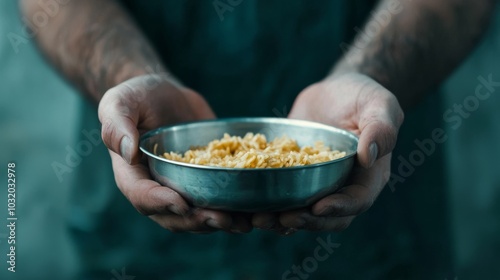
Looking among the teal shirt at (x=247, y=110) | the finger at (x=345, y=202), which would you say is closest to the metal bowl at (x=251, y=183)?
the finger at (x=345, y=202)

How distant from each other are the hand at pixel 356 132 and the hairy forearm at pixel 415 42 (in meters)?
0.13

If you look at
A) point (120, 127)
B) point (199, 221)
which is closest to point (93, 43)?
point (120, 127)

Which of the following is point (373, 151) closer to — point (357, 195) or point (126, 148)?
point (357, 195)

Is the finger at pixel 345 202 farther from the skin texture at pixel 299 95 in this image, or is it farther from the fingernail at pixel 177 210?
the fingernail at pixel 177 210

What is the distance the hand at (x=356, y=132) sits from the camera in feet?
2.01

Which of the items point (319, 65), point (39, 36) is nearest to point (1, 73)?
point (39, 36)

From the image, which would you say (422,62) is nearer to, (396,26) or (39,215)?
(396,26)

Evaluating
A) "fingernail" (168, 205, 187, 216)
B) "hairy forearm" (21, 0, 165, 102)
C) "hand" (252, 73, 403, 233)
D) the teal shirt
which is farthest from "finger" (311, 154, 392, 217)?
"hairy forearm" (21, 0, 165, 102)

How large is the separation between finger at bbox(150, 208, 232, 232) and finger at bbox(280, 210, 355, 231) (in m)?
0.06

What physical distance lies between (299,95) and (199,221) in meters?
0.33

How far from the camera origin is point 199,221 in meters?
0.62

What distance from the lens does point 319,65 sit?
944 mm

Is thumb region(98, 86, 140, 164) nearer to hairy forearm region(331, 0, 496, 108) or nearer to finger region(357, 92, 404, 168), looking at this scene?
finger region(357, 92, 404, 168)

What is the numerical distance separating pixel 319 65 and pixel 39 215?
0.89 meters
